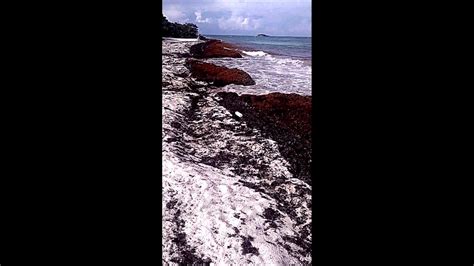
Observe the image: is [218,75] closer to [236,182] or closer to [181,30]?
[236,182]

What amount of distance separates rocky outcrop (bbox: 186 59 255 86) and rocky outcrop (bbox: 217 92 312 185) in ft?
5.84

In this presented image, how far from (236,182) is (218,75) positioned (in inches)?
289

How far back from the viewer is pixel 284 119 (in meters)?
7.32

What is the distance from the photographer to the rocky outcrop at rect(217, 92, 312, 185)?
547 centimetres

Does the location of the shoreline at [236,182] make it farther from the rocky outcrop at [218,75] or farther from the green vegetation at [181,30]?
the green vegetation at [181,30]

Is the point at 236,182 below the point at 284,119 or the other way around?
below

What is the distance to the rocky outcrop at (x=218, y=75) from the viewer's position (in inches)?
421

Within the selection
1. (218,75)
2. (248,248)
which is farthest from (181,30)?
(248,248)

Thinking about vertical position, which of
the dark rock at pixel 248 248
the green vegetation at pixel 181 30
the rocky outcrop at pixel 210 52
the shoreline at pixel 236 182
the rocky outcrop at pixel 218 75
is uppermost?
the green vegetation at pixel 181 30

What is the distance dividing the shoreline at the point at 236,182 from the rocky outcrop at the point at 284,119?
18mm

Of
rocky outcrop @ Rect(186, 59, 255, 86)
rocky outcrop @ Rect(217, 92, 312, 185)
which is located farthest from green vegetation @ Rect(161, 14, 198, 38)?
rocky outcrop @ Rect(217, 92, 312, 185)

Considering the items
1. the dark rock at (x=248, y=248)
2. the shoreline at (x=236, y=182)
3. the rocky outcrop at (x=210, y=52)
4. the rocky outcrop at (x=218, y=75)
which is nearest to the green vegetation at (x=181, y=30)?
the rocky outcrop at (x=210, y=52)
